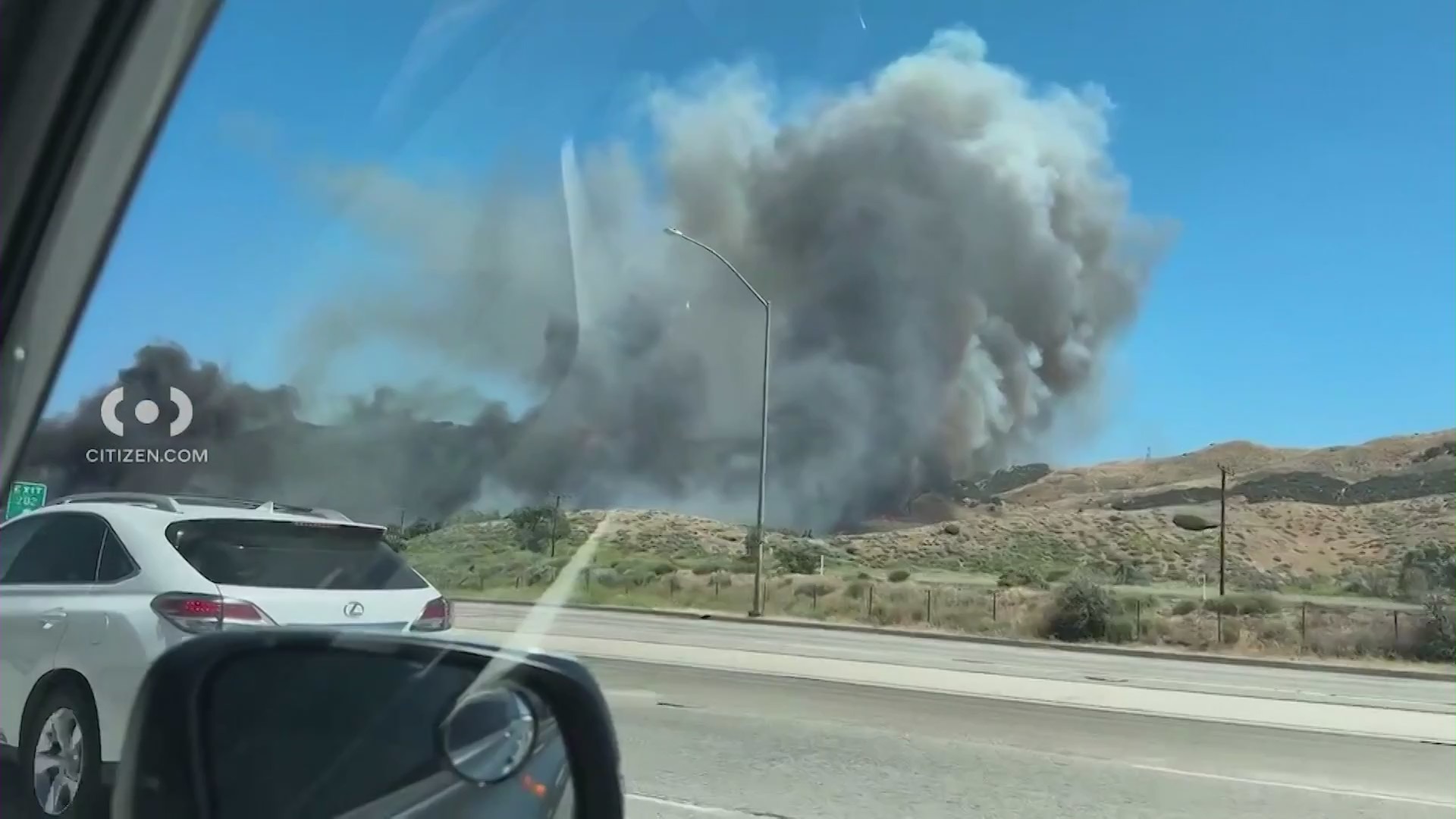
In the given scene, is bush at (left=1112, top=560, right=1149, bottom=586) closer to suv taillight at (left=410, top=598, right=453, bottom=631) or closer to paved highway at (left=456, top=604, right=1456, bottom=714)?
paved highway at (left=456, top=604, right=1456, bottom=714)

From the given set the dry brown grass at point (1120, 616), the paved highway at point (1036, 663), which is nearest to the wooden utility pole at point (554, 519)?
the paved highway at point (1036, 663)

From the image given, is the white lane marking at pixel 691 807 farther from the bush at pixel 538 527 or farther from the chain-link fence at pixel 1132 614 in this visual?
the chain-link fence at pixel 1132 614

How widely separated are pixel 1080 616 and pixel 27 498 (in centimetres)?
2449

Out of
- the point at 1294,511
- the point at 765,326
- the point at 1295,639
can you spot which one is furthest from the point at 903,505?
the point at 765,326

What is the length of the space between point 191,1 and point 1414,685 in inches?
774

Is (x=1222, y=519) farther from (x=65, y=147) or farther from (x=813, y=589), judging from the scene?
(x=65, y=147)

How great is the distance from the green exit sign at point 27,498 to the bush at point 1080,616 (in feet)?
75.4

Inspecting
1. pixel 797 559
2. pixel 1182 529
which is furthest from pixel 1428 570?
pixel 797 559

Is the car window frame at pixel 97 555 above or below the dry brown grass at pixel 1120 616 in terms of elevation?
above

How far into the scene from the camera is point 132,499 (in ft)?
15.1

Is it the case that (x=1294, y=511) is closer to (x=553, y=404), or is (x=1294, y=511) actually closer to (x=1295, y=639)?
(x=1295, y=639)

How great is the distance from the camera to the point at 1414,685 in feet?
60.9

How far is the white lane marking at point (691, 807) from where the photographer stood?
6531 millimetres

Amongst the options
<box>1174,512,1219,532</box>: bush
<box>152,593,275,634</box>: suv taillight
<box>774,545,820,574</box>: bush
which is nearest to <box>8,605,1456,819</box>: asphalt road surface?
<box>152,593,275,634</box>: suv taillight
